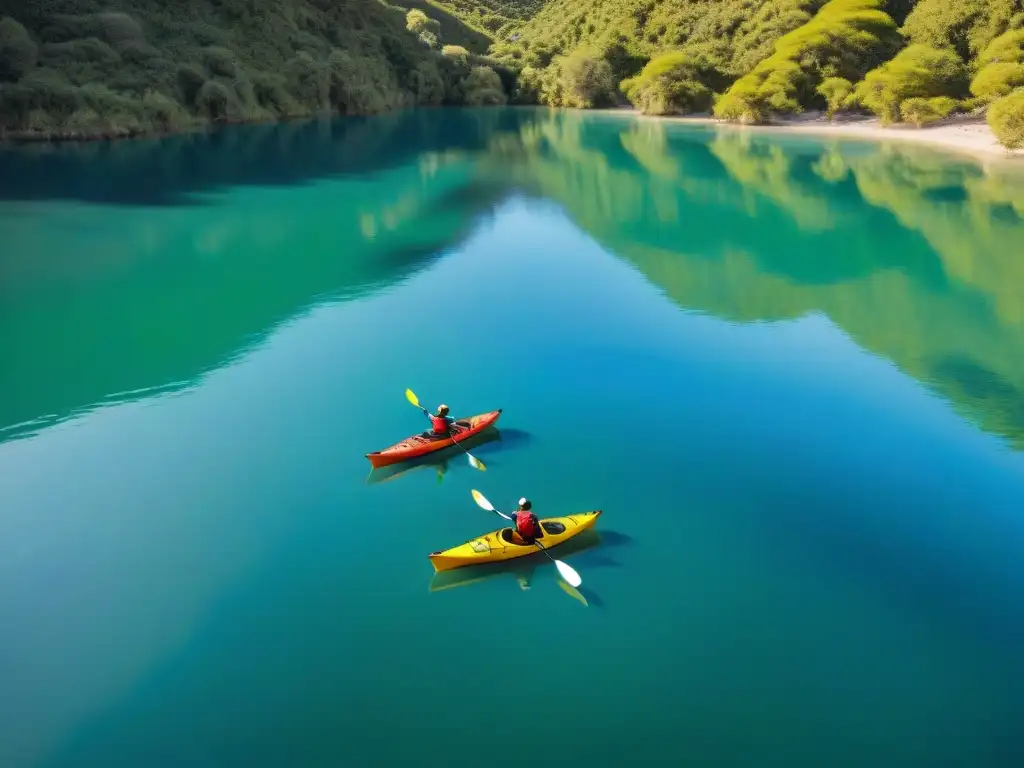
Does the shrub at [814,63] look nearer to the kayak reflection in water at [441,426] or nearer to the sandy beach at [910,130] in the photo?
the sandy beach at [910,130]

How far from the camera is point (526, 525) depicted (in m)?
12.5

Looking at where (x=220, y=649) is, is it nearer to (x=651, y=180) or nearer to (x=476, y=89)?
(x=651, y=180)

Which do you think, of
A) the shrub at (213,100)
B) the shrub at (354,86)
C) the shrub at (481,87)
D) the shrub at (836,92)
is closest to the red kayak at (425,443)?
the shrub at (213,100)

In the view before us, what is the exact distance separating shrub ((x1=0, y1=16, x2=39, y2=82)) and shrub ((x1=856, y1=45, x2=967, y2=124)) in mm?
67774

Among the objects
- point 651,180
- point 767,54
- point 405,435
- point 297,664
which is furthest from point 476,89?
point 297,664

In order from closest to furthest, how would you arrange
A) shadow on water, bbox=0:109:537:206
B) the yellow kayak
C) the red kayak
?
the yellow kayak < the red kayak < shadow on water, bbox=0:109:537:206

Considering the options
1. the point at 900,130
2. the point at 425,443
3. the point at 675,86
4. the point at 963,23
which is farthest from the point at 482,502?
the point at 675,86

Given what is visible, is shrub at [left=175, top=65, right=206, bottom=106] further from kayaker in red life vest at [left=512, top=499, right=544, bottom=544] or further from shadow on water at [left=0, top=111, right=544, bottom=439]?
kayaker in red life vest at [left=512, top=499, right=544, bottom=544]

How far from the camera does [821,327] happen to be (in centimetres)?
2438

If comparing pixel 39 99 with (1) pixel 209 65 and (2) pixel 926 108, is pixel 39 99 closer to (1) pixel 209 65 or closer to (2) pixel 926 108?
(1) pixel 209 65

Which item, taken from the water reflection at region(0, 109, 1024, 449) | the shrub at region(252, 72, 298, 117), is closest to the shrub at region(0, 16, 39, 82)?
the water reflection at region(0, 109, 1024, 449)

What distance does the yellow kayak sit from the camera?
12281 mm

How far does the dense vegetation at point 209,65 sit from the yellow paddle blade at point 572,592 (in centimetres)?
5864

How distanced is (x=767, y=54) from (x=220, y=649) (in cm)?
9374
